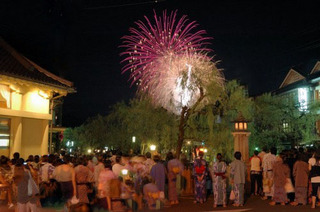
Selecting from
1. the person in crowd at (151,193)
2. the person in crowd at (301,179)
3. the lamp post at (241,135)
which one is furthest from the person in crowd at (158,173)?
the lamp post at (241,135)

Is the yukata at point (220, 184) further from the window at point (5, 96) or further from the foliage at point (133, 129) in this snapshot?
the foliage at point (133, 129)

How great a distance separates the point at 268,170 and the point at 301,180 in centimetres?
171

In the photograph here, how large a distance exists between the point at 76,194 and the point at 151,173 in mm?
3333

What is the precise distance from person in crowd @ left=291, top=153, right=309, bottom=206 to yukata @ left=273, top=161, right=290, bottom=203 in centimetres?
30

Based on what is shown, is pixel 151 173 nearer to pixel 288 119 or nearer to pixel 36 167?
pixel 36 167

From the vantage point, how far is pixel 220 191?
12.7 metres

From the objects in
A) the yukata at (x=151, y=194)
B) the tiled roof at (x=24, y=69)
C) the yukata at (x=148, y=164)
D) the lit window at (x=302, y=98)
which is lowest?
the yukata at (x=151, y=194)

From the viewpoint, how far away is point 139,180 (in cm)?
1140

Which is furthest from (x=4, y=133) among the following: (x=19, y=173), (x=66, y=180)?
(x=19, y=173)

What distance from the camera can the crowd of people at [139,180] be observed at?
9.09 m

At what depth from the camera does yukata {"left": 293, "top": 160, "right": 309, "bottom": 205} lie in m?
12.3

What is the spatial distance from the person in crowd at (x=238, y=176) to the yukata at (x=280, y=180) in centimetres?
107


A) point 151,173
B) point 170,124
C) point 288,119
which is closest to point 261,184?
point 151,173

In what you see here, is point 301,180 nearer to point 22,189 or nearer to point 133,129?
point 22,189
